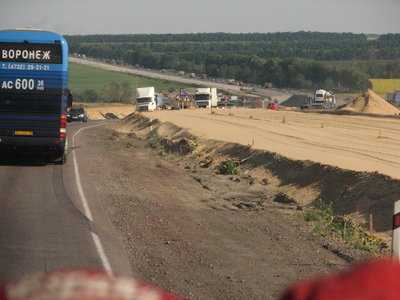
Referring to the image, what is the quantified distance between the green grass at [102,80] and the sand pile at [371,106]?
7777 cm

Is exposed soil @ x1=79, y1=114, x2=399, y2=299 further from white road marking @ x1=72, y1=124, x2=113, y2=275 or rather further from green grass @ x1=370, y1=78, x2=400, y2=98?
green grass @ x1=370, y1=78, x2=400, y2=98

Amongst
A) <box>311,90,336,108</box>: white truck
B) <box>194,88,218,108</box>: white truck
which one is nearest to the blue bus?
<box>194,88,218,108</box>: white truck

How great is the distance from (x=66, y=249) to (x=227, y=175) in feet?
46.5

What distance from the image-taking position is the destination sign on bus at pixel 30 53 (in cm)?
2422

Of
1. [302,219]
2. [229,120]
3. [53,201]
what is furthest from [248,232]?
[229,120]

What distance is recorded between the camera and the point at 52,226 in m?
14.8

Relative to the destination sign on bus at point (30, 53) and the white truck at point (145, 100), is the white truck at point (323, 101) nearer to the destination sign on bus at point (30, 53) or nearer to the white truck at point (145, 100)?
the white truck at point (145, 100)

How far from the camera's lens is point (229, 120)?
55.9 meters

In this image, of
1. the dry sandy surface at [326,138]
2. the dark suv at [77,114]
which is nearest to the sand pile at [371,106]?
the dry sandy surface at [326,138]

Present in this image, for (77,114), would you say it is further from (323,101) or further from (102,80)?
(102,80)

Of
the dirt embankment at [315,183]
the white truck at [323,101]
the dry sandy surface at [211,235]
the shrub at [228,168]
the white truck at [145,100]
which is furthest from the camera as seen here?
the white truck at [323,101]

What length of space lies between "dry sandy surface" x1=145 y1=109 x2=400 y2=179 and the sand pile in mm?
9444

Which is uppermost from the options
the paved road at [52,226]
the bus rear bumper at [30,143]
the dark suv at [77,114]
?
the bus rear bumper at [30,143]

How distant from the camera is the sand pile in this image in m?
66.9
